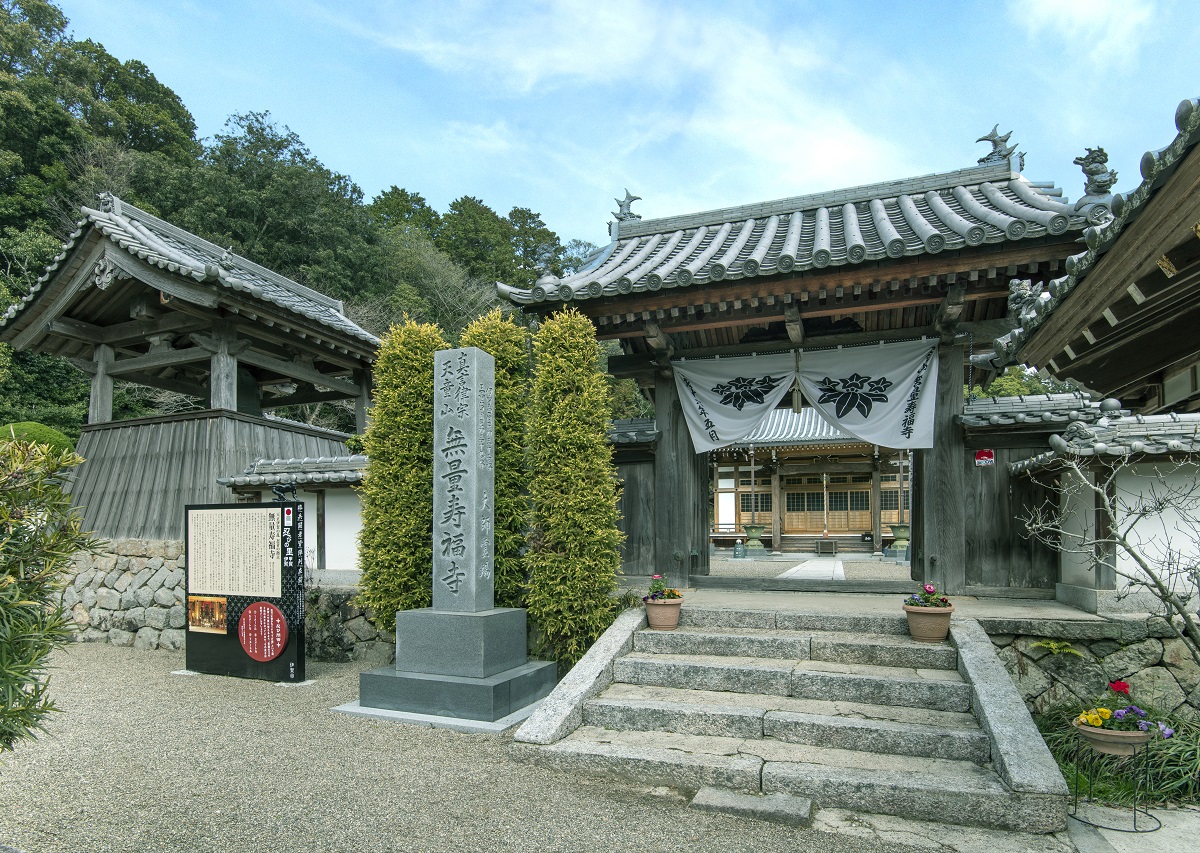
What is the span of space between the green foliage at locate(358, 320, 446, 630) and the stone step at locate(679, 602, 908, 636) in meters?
2.81

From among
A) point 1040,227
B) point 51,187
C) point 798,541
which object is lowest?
point 798,541

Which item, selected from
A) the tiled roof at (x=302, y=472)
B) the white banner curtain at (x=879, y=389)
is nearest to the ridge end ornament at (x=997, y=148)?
the white banner curtain at (x=879, y=389)

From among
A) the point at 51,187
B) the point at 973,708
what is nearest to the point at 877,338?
the point at 973,708

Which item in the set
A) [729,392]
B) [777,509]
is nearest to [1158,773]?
[729,392]

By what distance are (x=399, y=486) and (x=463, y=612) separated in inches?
67.8

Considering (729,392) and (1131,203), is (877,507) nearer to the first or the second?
(729,392)

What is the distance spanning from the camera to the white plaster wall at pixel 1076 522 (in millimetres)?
6258

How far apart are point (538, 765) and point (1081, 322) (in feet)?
14.3

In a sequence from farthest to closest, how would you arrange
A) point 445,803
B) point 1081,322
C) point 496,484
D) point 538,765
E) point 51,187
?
point 51,187
point 496,484
point 538,765
point 445,803
point 1081,322

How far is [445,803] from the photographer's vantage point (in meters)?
4.36

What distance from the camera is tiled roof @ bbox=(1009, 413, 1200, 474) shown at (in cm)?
544

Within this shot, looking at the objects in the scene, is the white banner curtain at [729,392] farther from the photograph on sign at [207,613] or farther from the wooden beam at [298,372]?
the wooden beam at [298,372]

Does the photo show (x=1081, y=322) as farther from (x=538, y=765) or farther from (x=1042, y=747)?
(x=538, y=765)

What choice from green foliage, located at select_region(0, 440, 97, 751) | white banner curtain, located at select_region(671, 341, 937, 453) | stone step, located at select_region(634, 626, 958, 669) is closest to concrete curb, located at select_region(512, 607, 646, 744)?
stone step, located at select_region(634, 626, 958, 669)
